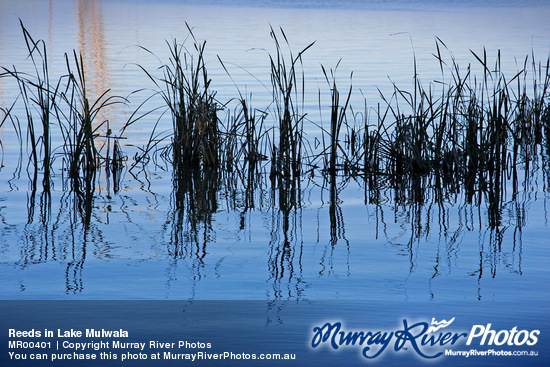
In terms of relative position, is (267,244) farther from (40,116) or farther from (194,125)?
(40,116)

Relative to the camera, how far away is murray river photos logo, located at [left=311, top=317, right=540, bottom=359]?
2580mm

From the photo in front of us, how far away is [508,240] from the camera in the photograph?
375cm

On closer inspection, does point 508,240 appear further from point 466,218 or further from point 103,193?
point 103,193

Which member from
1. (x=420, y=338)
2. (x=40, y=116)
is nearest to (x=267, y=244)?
(x=420, y=338)

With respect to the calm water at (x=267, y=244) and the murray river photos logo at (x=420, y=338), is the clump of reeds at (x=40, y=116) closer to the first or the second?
the calm water at (x=267, y=244)

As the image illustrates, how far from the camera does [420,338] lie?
2646 mm

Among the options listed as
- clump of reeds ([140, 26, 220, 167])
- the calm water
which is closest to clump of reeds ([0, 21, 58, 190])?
the calm water

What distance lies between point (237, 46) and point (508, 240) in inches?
524

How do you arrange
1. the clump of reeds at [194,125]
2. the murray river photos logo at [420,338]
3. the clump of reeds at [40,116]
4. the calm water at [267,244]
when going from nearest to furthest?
the murray river photos logo at [420,338]
the calm water at [267,244]
the clump of reeds at [40,116]
the clump of reeds at [194,125]

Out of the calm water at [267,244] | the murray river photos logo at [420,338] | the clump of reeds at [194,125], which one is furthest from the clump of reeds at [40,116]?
the murray river photos logo at [420,338]

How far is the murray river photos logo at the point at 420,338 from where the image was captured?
258cm

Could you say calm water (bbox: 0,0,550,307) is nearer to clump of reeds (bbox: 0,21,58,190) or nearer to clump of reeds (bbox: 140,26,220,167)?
clump of reeds (bbox: 0,21,58,190)

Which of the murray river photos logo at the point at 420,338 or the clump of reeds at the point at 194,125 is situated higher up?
the clump of reeds at the point at 194,125

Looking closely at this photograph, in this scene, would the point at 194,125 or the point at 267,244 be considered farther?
the point at 194,125
